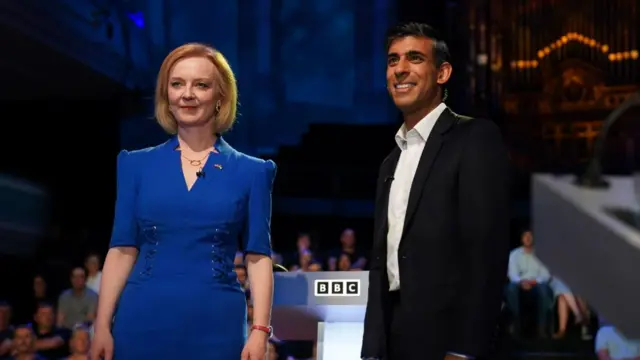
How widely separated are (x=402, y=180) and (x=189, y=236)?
1.51ft

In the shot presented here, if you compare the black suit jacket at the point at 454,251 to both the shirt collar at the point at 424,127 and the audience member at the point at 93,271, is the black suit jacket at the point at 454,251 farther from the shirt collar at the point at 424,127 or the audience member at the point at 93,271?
the audience member at the point at 93,271

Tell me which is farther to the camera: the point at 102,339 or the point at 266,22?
the point at 266,22

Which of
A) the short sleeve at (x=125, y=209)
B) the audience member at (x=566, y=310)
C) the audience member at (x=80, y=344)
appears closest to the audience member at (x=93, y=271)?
the audience member at (x=80, y=344)

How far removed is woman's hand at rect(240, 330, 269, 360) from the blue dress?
4cm

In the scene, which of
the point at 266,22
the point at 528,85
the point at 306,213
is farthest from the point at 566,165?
the point at 266,22

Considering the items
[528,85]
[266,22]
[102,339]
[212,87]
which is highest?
[266,22]

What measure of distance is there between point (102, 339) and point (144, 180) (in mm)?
348

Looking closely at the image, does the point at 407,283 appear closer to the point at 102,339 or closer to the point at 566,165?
the point at 102,339

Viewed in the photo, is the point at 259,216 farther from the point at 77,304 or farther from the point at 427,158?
the point at 77,304

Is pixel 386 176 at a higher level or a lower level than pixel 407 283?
higher

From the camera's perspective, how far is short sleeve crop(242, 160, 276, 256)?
1767mm

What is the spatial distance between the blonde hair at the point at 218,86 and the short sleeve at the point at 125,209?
126mm

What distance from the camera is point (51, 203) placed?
7.84m

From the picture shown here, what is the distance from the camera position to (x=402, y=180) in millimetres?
1710
